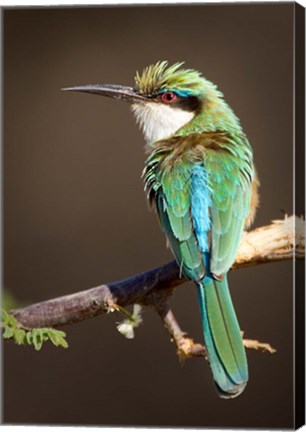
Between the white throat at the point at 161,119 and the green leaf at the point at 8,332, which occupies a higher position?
the white throat at the point at 161,119

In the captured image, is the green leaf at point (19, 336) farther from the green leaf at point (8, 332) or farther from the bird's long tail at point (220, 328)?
the bird's long tail at point (220, 328)

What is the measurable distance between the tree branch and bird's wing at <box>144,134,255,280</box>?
106mm

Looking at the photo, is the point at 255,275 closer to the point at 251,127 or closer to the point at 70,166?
the point at 251,127

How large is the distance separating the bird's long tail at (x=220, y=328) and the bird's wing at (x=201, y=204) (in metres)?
0.06

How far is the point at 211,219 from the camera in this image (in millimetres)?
3928

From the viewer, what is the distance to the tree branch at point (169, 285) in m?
3.97

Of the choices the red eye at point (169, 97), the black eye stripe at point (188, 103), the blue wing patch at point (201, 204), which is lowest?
the blue wing patch at point (201, 204)

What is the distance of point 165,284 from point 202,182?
15.6 inches

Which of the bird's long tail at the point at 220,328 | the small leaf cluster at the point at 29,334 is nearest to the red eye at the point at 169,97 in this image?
the bird's long tail at the point at 220,328

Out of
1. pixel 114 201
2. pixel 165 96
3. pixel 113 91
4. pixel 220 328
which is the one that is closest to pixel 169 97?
pixel 165 96

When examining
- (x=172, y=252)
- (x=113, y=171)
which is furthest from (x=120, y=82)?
(x=172, y=252)

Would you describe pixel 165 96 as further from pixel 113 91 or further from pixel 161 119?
pixel 113 91

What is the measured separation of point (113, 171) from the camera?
445 centimetres

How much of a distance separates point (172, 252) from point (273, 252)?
1.21 ft
